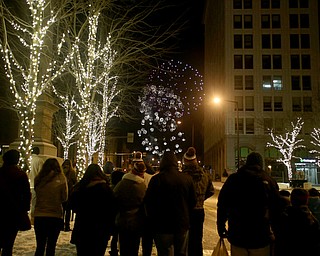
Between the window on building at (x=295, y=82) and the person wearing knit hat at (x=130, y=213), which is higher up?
the window on building at (x=295, y=82)

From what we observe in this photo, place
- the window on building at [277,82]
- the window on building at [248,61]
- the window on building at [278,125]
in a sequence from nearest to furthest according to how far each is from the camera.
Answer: the window on building at [278,125], the window on building at [277,82], the window on building at [248,61]

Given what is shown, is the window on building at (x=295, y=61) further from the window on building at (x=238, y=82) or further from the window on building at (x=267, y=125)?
the window on building at (x=267, y=125)

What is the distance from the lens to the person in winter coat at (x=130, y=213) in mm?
6301

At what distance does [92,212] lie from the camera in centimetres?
556

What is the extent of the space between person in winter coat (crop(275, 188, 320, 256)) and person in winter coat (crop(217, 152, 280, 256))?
197 mm

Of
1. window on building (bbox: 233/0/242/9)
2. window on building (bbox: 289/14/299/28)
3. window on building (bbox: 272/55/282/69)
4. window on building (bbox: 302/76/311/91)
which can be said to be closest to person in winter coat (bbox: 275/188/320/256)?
window on building (bbox: 302/76/311/91)

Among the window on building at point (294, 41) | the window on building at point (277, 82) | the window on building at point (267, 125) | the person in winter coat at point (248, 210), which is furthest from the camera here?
the window on building at point (294, 41)

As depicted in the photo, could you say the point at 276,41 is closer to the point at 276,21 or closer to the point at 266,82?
the point at 276,21

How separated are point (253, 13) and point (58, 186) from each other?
61.1 meters

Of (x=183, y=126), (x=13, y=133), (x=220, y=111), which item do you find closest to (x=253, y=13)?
(x=220, y=111)

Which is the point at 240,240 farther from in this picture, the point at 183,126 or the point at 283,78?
the point at 183,126

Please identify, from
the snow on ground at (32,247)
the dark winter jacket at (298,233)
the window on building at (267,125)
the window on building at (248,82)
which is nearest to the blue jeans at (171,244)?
the dark winter jacket at (298,233)

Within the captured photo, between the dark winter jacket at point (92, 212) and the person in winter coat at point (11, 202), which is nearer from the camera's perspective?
the dark winter jacket at point (92, 212)

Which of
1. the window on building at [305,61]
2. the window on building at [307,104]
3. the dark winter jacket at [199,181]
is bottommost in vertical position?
the dark winter jacket at [199,181]
